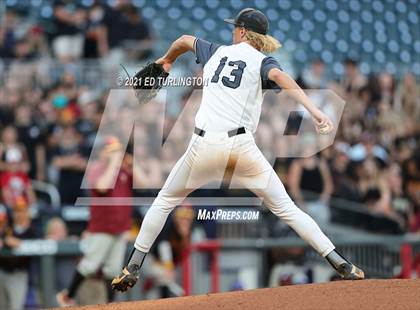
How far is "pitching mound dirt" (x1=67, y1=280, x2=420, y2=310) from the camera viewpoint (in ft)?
19.2

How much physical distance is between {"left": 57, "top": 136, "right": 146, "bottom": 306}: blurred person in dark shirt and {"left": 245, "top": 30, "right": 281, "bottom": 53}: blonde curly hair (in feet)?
10.8

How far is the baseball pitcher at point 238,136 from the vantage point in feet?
20.4

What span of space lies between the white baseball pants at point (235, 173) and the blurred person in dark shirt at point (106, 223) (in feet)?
10.2

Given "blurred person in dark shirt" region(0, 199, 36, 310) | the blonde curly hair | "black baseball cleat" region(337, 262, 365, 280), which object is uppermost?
the blonde curly hair

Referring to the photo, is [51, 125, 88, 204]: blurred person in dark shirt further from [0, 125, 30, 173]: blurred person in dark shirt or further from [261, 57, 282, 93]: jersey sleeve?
[261, 57, 282, 93]: jersey sleeve

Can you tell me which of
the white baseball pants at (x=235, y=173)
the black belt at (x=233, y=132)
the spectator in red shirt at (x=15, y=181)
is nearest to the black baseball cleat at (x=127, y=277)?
the white baseball pants at (x=235, y=173)

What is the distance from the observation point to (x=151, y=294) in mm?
10156

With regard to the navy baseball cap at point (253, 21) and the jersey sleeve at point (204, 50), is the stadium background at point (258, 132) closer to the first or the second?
the jersey sleeve at point (204, 50)

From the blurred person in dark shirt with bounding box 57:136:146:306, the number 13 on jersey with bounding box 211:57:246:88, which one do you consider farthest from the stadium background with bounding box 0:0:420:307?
the number 13 on jersey with bounding box 211:57:246:88

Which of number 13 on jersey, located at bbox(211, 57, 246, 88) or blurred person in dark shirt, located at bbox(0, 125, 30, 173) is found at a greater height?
number 13 on jersey, located at bbox(211, 57, 246, 88)

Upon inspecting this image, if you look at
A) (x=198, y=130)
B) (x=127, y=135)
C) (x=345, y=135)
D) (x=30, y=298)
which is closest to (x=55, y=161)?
(x=127, y=135)

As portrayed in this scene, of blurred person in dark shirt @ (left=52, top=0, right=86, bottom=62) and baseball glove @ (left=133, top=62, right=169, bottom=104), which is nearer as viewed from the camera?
baseball glove @ (left=133, top=62, right=169, bottom=104)

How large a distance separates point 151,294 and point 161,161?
1567 mm

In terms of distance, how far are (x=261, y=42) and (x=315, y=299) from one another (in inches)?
68.4
